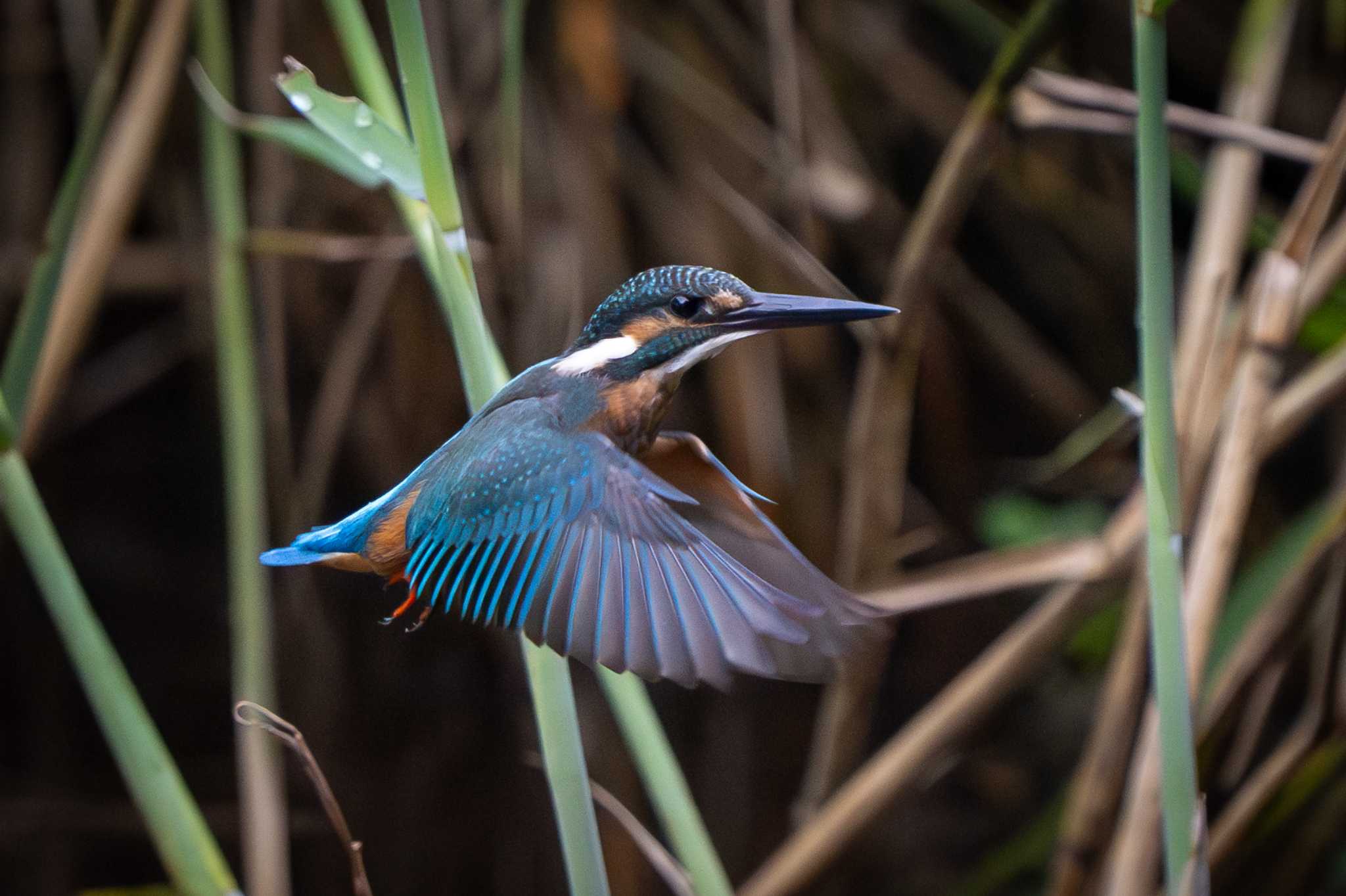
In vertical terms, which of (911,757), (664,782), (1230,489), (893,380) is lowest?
(911,757)

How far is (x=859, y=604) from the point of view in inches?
23.2

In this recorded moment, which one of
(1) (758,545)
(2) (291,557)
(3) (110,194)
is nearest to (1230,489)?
(1) (758,545)

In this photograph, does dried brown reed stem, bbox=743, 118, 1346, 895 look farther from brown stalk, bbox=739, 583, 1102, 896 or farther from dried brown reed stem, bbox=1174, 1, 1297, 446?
dried brown reed stem, bbox=1174, 1, 1297, 446

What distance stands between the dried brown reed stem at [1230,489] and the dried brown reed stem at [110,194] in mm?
1021

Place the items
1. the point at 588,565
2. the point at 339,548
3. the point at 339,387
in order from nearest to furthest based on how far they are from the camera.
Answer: the point at 588,565 < the point at 339,548 < the point at 339,387

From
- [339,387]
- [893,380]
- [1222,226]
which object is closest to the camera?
[1222,226]

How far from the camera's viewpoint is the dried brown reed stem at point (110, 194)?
1.16 meters

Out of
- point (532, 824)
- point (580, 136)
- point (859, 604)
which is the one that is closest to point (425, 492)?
point (859, 604)

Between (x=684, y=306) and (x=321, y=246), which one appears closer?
(x=684, y=306)

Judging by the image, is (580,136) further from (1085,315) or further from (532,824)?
(532,824)

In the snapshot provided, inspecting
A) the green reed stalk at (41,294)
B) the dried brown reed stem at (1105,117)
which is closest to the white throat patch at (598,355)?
the green reed stalk at (41,294)

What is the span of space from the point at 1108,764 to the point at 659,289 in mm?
699

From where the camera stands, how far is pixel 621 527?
24.8 inches

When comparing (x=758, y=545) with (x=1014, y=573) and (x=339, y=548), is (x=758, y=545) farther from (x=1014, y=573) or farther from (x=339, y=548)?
(x=1014, y=573)
